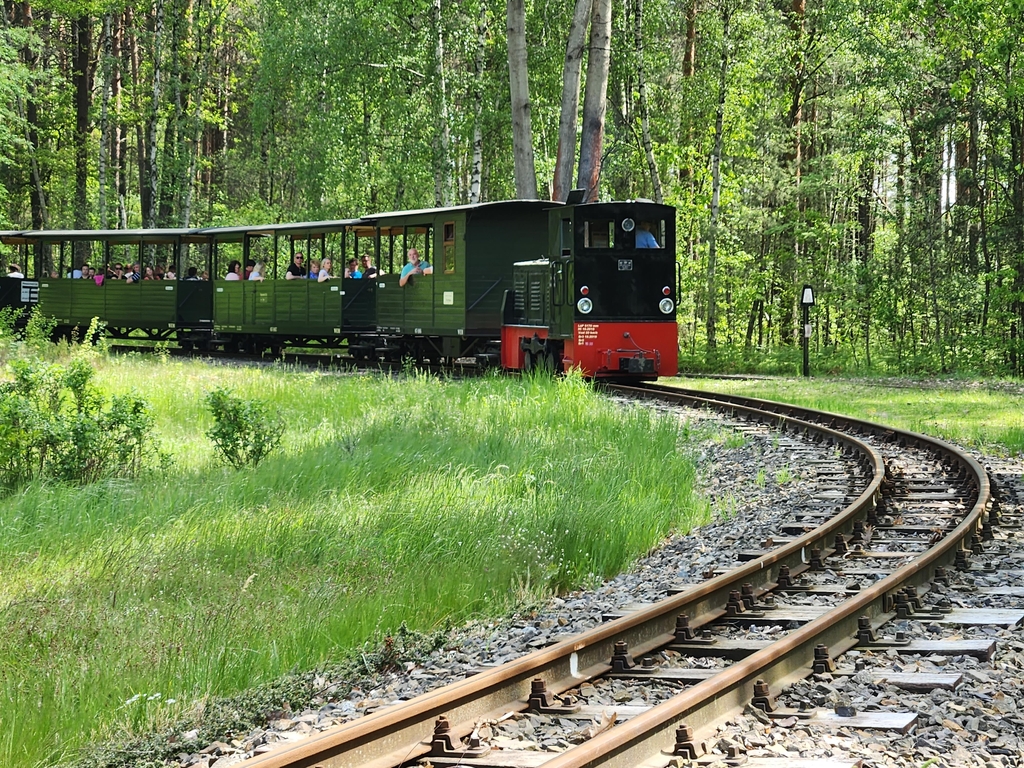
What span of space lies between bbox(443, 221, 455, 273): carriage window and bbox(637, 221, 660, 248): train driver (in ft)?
15.3

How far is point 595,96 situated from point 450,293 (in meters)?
5.14

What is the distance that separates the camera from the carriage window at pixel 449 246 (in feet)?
75.9

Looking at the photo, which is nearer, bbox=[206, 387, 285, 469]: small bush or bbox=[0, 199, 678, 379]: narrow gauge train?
bbox=[206, 387, 285, 469]: small bush

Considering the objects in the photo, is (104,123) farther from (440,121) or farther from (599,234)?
(599,234)

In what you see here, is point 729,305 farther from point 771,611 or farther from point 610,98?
point 771,611

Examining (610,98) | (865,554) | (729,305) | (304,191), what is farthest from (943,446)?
(304,191)

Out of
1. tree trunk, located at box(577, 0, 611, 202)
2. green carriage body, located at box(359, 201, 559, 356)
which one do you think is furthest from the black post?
green carriage body, located at box(359, 201, 559, 356)

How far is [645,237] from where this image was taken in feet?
64.8

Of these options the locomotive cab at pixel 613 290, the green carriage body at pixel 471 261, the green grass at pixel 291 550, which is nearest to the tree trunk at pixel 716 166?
the green carriage body at pixel 471 261

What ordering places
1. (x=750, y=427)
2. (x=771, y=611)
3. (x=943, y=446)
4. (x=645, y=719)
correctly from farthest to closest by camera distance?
(x=750, y=427)
(x=943, y=446)
(x=771, y=611)
(x=645, y=719)

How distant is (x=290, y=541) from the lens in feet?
24.8

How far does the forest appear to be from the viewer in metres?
26.8

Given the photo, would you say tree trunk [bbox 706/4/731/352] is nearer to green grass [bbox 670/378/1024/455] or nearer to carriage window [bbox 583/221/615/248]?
green grass [bbox 670/378/1024/455]

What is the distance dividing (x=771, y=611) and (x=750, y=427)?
8968mm
